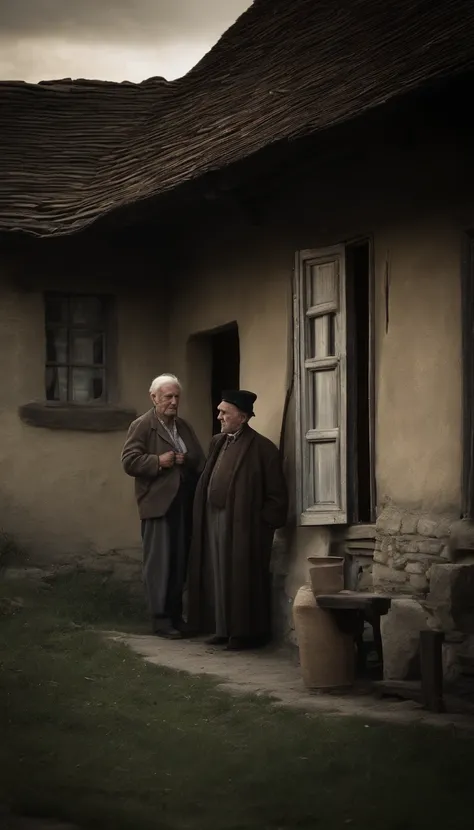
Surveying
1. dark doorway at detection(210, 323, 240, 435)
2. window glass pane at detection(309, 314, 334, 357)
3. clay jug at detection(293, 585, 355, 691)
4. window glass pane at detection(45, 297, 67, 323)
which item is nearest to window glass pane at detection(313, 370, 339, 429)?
window glass pane at detection(309, 314, 334, 357)

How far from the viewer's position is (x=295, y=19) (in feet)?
41.5

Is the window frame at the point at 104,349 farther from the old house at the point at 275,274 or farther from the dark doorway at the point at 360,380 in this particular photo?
the dark doorway at the point at 360,380

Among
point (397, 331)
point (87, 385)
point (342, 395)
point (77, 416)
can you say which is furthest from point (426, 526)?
point (87, 385)

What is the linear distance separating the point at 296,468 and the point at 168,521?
4.46 feet

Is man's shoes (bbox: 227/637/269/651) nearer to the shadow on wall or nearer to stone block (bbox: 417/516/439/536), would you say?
stone block (bbox: 417/516/439/536)

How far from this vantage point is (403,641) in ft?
27.4

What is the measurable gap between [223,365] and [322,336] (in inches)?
153

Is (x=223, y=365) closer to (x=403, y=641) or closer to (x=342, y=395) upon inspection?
(x=342, y=395)

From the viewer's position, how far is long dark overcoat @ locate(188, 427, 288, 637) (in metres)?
10.6

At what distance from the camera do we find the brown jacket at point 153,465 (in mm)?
11336

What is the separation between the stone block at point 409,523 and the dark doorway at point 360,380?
0.56 meters

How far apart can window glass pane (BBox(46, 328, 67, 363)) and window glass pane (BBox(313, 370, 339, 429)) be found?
12.0ft

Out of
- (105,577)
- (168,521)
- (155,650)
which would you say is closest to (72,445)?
(105,577)

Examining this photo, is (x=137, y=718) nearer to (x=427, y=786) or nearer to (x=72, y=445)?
(x=427, y=786)
